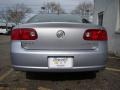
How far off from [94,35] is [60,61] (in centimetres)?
84

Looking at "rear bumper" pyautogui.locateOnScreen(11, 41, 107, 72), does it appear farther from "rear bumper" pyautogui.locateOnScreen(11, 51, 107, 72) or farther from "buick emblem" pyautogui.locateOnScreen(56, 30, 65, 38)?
"buick emblem" pyautogui.locateOnScreen(56, 30, 65, 38)

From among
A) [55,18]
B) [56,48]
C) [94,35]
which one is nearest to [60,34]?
[56,48]

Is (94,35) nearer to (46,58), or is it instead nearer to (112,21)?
(46,58)

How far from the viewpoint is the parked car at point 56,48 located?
6328mm

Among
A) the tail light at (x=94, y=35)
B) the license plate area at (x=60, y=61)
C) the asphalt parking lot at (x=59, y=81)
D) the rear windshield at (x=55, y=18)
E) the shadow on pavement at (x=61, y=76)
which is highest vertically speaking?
the rear windshield at (x=55, y=18)

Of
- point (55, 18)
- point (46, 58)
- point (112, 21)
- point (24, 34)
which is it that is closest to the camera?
point (46, 58)

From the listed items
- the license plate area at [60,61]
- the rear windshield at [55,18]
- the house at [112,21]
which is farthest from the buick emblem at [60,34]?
the house at [112,21]

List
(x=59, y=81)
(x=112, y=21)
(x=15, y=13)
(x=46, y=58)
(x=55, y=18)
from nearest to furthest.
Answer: (x=46, y=58) < (x=59, y=81) < (x=55, y=18) < (x=112, y=21) < (x=15, y=13)

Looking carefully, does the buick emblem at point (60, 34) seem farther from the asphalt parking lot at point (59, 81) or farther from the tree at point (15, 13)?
the tree at point (15, 13)

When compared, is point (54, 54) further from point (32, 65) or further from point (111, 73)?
point (111, 73)

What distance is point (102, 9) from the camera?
1711 centimetres

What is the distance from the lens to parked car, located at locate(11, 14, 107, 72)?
633 centimetres

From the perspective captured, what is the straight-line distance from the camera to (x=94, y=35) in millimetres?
6512

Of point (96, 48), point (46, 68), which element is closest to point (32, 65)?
point (46, 68)
